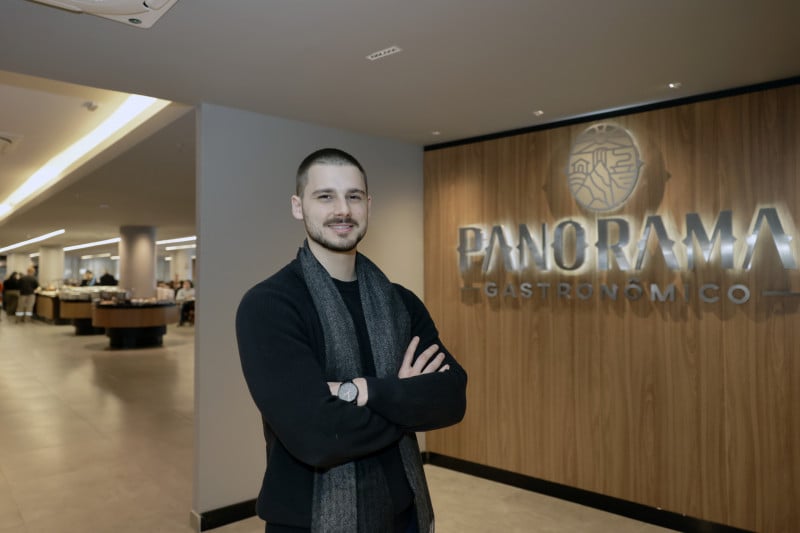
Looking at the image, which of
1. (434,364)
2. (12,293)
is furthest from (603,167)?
(12,293)

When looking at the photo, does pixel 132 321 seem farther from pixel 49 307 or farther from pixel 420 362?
pixel 420 362

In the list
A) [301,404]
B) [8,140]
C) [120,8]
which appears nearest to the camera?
[301,404]

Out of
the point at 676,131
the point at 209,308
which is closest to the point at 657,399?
the point at 676,131

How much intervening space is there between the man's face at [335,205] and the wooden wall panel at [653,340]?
3416mm

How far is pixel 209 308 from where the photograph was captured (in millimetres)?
4387

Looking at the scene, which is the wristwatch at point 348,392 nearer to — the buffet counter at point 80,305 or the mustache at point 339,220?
the mustache at point 339,220

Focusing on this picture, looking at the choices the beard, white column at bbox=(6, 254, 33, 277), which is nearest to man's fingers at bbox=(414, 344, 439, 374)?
the beard

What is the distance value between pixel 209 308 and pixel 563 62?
3.01 metres

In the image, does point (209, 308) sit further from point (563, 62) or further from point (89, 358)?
point (89, 358)

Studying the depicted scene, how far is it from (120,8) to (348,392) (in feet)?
7.18

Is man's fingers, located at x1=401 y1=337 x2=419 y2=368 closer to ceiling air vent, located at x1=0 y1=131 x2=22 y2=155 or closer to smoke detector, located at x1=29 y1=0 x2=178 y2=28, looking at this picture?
smoke detector, located at x1=29 y1=0 x2=178 y2=28

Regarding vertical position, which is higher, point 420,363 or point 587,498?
point 420,363

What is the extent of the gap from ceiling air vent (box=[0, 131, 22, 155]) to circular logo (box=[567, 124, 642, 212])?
6.23 m

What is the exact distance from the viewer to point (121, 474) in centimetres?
521
